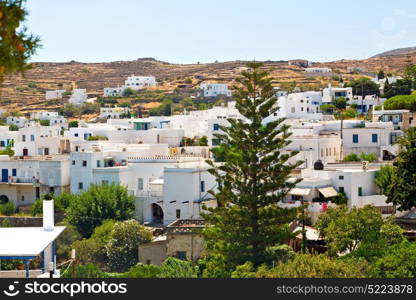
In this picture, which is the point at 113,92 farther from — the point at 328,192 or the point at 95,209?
the point at 328,192

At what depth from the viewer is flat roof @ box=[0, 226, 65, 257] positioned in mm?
13452

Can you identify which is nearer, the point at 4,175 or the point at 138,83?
the point at 4,175

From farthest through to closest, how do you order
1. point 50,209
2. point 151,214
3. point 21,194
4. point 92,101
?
1. point 92,101
2. point 21,194
3. point 151,214
4. point 50,209

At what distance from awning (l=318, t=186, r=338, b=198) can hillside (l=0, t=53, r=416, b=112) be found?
65.6 m

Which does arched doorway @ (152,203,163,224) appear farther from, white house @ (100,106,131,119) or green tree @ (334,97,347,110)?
white house @ (100,106,131,119)

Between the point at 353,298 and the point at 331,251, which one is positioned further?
the point at 331,251

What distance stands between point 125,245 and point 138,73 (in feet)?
385

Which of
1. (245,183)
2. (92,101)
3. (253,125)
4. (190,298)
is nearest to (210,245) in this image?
(245,183)

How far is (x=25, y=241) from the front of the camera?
47.3ft

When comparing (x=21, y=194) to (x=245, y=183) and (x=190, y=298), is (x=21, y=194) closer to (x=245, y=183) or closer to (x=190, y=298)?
(x=245, y=183)

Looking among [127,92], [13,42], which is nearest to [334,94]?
[127,92]

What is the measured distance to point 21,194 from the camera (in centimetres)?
3731

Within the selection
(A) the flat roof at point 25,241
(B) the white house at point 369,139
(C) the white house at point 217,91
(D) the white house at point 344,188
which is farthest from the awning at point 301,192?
(C) the white house at point 217,91

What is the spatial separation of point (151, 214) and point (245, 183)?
10.1 m
